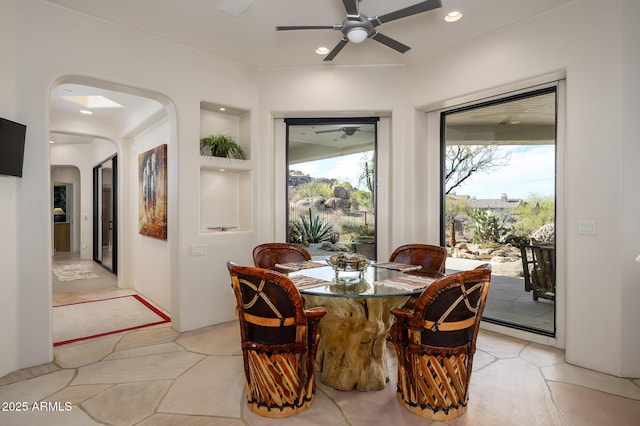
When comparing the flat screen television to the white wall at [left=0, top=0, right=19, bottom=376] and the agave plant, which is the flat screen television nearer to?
the white wall at [left=0, top=0, right=19, bottom=376]

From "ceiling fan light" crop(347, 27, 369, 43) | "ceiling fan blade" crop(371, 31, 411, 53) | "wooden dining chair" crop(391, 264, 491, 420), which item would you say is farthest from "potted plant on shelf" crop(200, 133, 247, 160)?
"wooden dining chair" crop(391, 264, 491, 420)

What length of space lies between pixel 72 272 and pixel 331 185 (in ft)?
19.3

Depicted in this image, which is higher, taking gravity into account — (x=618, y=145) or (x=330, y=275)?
(x=618, y=145)

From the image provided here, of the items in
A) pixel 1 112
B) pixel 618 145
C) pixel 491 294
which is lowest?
pixel 491 294

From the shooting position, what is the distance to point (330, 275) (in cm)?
257

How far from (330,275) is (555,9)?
289 cm

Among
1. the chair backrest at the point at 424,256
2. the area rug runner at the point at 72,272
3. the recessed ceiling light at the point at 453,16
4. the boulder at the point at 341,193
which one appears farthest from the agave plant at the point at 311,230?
the area rug runner at the point at 72,272

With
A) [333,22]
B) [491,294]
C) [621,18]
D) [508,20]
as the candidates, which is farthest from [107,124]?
[621,18]

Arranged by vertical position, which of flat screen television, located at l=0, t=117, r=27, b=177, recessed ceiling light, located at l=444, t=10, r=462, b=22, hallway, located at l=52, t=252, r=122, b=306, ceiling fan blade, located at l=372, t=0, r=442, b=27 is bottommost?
hallway, located at l=52, t=252, r=122, b=306

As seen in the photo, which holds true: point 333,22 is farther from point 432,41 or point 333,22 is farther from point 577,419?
point 577,419

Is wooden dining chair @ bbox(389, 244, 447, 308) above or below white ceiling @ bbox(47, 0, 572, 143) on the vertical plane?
below

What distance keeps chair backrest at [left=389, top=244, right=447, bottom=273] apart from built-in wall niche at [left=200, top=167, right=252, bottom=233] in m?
1.82

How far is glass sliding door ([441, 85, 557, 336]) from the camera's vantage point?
3.38m

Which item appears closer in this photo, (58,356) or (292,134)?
(58,356)
